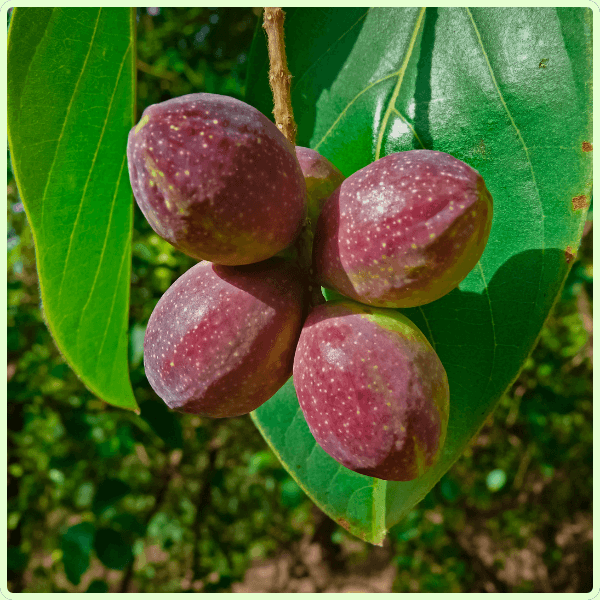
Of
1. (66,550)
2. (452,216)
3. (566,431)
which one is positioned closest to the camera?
(452,216)

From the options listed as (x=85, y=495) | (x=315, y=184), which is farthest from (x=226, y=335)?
(x=85, y=495)

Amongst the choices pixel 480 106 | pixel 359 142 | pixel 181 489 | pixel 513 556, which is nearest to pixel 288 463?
pixel 359 142

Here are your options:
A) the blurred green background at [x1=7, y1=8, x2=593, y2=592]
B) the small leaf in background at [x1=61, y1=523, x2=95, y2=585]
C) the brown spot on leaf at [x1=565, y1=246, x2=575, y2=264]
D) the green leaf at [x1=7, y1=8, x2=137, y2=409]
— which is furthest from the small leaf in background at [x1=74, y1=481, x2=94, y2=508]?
the brown spot on leaf at [x1=565, y1=246, x2=575, y2=264]

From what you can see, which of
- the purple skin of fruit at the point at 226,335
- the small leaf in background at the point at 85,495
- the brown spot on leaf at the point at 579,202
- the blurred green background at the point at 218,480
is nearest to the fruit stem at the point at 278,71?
the purple skin of fruit at the point at 226,335

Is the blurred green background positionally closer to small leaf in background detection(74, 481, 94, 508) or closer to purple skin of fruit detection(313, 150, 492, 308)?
small leaf in background detection(74, 481, 94, 508)

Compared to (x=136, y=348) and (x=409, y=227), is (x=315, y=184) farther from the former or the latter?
(x=136, y=348)

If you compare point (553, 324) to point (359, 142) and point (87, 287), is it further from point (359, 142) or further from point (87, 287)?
point (87, 287)
